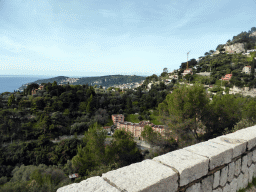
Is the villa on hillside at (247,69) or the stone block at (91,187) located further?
the villa on hillside at (247,69)

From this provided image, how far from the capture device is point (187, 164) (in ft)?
5.36

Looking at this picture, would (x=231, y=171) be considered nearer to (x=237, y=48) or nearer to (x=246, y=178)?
(x=246, y=178)

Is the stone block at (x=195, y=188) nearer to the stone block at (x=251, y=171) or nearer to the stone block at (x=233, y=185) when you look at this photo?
the stone block at (x=233, y=185)

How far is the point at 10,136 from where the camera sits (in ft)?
77.6

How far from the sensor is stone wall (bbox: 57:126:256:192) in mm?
1325

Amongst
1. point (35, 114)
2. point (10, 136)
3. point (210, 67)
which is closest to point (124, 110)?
point (35, 114)

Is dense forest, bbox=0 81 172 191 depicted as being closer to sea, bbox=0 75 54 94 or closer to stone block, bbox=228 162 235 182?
stone block, bbox=228 162 235 182

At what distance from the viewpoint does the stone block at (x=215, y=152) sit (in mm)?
1833

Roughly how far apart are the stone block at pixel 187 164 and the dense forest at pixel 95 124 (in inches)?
179

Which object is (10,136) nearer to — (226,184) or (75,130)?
(75,130)

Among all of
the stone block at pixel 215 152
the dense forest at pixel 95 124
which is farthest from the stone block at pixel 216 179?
the dense forest at pixel 95 124

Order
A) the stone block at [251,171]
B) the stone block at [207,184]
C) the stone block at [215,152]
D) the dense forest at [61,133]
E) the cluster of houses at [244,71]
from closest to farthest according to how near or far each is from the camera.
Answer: the stone block at [207,184] < the stone block at [215,152] < the stone block at [251,171] < the dense forest at [61,133] < the cluster of houses at [244,71]

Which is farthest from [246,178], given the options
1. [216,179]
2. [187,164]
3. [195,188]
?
[187,164]

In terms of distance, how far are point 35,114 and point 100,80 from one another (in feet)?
229
